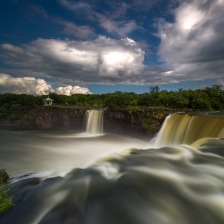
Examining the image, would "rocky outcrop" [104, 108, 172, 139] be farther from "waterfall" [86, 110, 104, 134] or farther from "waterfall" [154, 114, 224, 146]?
"waterfall" [154, 114, 224, 146]

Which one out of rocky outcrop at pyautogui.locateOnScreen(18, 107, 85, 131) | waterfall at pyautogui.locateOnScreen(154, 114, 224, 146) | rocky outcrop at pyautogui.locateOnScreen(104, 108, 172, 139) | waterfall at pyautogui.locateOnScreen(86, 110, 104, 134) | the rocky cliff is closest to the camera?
waterfall at pyautogui.locateOnScreen(154, 114, 224, 146)

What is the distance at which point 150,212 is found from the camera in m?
5.70

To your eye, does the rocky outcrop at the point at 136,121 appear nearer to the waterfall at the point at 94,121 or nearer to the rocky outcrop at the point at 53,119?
the waterfall at the point at 94,121

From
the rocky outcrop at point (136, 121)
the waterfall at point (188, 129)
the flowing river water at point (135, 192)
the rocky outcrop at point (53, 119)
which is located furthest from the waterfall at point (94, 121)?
the flowing river water at point (135, 192)

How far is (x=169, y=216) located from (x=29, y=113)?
44731 millimetres

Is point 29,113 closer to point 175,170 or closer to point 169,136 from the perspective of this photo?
point 169,136

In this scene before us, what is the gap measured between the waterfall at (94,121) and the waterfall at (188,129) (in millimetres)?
13036

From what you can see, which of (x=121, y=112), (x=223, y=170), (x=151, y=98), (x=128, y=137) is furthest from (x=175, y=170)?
(x=151, y=98)

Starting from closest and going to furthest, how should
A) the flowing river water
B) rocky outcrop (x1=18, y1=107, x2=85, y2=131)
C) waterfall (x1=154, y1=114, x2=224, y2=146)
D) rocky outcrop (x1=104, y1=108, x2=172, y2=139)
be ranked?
the flowing river water
waterfall (x1=154, y1=114, x2=224, y2=146)
rocky outcrop (x1=104, y1=108, x2=172, y2=139)
rocky outcrop (x1=18, y1=107, x2=85, y2=131)

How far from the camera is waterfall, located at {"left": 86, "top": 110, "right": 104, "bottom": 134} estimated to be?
33.9 m

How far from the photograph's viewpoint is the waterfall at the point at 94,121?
33.9 m

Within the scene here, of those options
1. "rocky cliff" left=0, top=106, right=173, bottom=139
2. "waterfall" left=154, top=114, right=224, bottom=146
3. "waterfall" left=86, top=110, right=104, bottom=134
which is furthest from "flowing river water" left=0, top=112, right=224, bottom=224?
"waterfall" left=86, top=110, right=104, bottom=134

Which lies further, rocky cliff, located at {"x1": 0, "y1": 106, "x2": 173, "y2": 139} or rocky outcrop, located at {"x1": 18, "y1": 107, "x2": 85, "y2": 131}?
rocky outcrop, located at {"x1": 18, "y1": 107, "x2": 85, "y2": 131}

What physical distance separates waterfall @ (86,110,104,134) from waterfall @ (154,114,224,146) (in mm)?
13036
